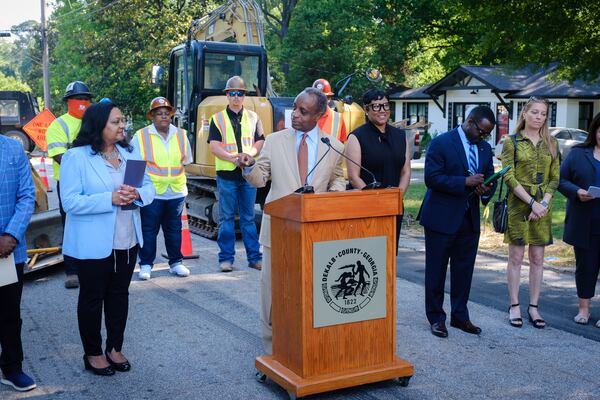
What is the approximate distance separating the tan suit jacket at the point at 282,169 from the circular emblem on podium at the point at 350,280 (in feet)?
2.48

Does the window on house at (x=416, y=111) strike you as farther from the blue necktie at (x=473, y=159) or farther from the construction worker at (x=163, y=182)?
the blue necktie at (x=473, y=159)

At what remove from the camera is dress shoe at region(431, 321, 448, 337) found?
6350mm

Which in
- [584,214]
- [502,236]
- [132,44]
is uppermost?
[132,44]

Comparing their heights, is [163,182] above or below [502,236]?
above

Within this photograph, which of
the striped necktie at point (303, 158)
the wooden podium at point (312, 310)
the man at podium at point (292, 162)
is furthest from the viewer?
the striped necktie at point (303, 158)

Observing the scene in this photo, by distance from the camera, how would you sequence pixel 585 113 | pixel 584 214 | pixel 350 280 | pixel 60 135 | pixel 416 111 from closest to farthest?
pixel 350 280
pixel 584 214
pixel 60 135
pixel 585 113
pixel 416 111

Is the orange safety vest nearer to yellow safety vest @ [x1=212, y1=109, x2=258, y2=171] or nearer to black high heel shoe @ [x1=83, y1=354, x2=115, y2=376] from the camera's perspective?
yellow safety vest @ [x1=212, y1=109, x2=258, y2=171]

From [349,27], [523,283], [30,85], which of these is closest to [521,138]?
[523,283]

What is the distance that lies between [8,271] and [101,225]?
676 mm

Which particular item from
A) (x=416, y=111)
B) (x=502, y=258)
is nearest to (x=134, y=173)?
(x=502, y=258)

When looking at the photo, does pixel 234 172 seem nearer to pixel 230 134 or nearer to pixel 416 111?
pixel 230 134

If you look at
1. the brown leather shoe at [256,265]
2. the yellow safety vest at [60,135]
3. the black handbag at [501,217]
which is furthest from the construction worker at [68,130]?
the black handbag at [501,217]

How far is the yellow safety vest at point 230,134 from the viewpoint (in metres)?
9.06

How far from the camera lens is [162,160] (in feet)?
28.5
